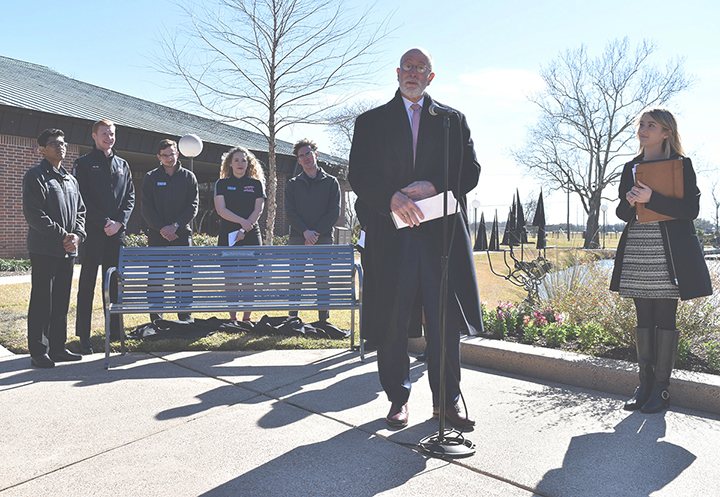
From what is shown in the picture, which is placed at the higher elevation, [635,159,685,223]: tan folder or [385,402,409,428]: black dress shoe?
[635,159,685,223]: tan folder

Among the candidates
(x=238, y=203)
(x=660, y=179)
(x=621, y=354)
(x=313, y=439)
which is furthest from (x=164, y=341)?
(x=660, y=179)

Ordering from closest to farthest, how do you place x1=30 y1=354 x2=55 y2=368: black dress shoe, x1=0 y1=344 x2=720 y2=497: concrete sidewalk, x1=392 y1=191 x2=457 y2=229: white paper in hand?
x1=0 y1=344 x2=720 y2=497: concrete sidewalk, x1=392 y1=191 x2=457 y2=229: white paper in hand, x1=30 y1=354 x2=55 y2=368: black dress shoe

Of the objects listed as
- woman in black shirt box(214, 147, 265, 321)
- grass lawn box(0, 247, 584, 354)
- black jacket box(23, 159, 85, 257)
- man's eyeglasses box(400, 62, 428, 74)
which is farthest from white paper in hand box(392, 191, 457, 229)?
woman in black shirt box(214, 147, 265, 321)

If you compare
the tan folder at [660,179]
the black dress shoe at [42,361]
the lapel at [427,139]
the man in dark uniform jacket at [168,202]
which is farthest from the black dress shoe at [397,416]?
the man in dark uniform jacket at [168,202]

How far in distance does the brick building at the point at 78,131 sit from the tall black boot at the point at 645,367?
1523 centimetres

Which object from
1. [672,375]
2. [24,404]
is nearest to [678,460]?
[672,375]

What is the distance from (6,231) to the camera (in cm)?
1399

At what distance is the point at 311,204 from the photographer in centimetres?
591

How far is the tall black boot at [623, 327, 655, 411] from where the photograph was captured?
3293mm

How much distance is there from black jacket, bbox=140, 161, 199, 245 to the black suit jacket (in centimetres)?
340

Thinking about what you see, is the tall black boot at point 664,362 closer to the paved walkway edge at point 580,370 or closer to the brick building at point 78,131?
the paved walkway edge at point 580,370

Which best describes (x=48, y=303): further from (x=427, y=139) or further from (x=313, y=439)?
(x=427, y=139)

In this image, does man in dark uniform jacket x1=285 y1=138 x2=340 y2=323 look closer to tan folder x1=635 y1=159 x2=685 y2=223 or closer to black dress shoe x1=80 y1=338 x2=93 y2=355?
black dress shoe x1=80 y1=338 x2=93 y2=355

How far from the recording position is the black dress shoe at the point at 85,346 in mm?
4695
